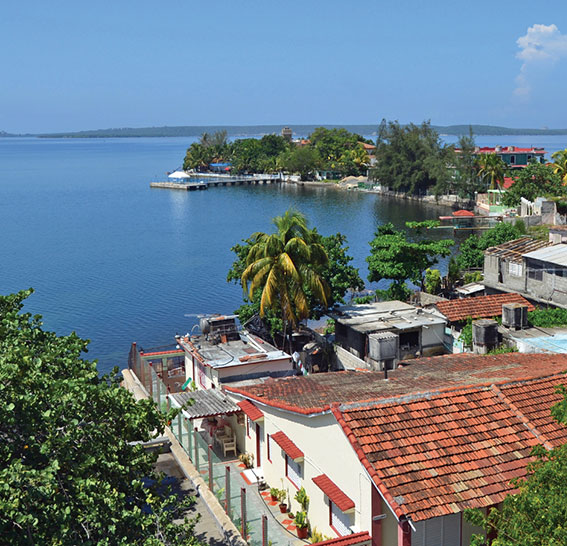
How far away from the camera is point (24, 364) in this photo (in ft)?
38.1

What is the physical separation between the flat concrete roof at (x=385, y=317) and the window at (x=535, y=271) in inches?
201

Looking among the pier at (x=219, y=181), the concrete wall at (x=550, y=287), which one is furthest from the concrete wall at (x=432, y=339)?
the pier at (x=219, y=181)

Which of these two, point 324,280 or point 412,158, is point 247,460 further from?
point 412,158

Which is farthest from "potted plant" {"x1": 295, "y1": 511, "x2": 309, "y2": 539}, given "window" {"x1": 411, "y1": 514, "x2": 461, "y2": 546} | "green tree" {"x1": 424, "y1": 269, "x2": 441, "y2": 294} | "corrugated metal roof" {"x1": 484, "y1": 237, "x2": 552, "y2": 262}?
"green tree" {"x1": 424, "y1": 269, "x2": 441, "y2": 294}

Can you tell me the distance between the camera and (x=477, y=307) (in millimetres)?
31266

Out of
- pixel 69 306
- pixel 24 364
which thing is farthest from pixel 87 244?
pixel 24 364

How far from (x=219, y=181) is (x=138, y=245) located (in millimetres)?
73415

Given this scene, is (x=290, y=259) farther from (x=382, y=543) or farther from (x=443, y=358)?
(x=382, y=543)

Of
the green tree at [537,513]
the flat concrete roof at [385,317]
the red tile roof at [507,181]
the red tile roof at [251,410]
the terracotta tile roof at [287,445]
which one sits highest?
the red tile roof at [507,181]

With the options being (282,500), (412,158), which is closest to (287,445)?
(282,500)

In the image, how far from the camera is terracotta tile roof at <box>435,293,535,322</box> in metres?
30.7

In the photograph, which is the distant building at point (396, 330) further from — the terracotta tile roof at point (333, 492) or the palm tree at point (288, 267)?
the terracotta tile roof at point (333, 492)

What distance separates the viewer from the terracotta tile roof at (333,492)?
13.1 m

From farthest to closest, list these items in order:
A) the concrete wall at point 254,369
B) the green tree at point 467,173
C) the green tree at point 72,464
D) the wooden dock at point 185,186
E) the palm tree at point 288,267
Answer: the wooden dock at point 185,186 < the green tree at point 467,173 < the palm tree at point 288,267 < the concrete wall at point 254,369 < the green tree at point 72,464
